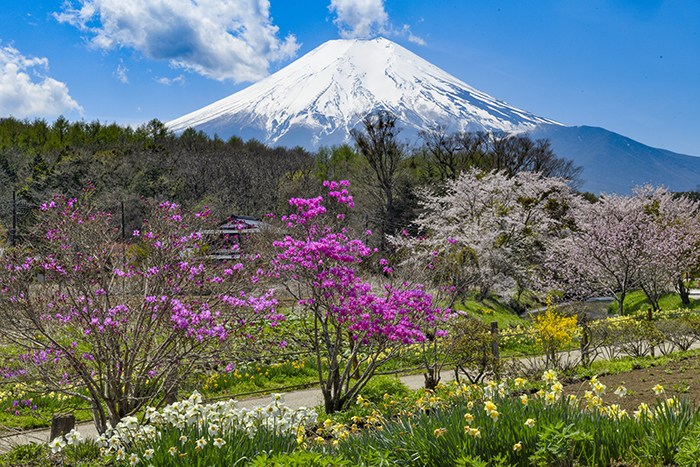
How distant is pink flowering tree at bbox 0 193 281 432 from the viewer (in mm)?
5121

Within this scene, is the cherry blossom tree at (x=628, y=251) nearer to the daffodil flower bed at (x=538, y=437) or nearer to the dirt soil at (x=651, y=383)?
the dirt soil at (x=651, y=383)

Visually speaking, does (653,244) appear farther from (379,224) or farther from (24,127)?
(24,127)

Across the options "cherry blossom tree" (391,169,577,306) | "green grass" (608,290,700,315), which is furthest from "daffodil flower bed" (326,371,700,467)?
"green grass" (608,290,700,315)

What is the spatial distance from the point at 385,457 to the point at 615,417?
179cm

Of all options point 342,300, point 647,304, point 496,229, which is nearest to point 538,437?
point 342,300

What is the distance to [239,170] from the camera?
45906mm

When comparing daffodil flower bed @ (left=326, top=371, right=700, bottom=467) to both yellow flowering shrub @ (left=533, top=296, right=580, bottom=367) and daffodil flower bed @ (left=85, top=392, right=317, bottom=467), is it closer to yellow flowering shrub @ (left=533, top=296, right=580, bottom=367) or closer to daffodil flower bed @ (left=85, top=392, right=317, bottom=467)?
daffodil flower bed @ (left=85, top=392, right=317, bottom=467)

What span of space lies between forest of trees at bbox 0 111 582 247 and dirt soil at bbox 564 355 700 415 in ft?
64.6

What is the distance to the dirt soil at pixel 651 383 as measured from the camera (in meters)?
5.43

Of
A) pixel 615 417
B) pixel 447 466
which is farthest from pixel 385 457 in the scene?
pixel 615 417

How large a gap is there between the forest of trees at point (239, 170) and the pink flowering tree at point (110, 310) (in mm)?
20835

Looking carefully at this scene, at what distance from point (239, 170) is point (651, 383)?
43.3 m

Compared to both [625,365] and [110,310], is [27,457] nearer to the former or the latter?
[110,310]

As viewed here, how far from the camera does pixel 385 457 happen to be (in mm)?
2959
